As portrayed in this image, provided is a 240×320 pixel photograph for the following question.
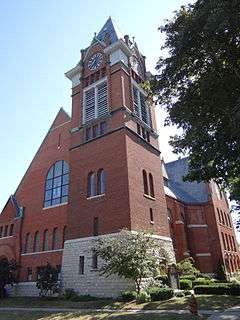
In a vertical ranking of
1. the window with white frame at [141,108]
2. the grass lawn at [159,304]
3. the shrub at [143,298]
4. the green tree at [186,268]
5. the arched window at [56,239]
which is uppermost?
the window with white frame at [141,108]

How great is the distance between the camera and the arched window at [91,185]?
29809mm

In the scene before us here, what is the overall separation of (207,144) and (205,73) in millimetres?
3913

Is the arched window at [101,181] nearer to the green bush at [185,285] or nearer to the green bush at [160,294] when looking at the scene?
the green bush at [185,285]

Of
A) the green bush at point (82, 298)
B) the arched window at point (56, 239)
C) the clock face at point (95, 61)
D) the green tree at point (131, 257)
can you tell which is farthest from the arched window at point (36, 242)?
the clock face at point (95, 61)

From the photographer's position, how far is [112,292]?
2402cm

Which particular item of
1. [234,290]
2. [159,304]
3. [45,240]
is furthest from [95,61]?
[234,290]

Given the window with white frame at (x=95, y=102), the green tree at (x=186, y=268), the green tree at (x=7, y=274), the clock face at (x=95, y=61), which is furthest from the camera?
the clock face at (x=95, y=61)

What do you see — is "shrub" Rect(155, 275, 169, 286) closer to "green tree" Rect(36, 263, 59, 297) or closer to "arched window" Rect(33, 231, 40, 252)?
"green tree" Rect(36, 263, 59, 297)

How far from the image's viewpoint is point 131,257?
69.4 feet

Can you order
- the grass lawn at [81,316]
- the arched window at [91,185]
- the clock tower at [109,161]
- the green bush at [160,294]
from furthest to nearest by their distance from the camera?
the arched window at [91,185], the clock tower at [109,161], the green bush at [160,294], the grass lawn at [81,316]

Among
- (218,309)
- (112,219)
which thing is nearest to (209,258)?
(112,219)

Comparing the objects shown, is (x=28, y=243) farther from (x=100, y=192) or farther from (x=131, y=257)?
(x=131, y=257)

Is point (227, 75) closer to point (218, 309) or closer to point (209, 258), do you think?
point (218, 309)

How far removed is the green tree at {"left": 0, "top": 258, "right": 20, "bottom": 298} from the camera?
3181cm
